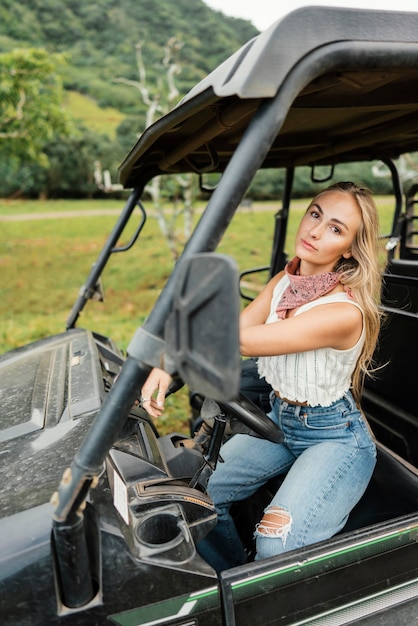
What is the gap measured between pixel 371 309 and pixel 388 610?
0.86 m

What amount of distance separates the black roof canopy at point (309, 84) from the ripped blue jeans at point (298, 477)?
942 millimetres

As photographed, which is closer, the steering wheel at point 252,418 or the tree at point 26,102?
the steering wheel at point 252,418

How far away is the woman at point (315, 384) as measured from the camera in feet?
5.12

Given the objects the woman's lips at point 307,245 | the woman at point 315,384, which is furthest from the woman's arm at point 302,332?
the woman's lips at point 307,245

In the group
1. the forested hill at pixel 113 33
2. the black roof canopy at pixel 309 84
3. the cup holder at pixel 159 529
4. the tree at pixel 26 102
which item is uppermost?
the forested hill at pixel 113 33

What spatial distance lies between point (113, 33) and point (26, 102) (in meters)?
46.6

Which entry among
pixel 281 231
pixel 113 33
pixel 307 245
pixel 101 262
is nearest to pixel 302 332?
pixel 307 245

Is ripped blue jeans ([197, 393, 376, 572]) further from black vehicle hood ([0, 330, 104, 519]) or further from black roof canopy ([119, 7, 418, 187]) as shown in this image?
black roof canopy ([119, 7, 418, 187])

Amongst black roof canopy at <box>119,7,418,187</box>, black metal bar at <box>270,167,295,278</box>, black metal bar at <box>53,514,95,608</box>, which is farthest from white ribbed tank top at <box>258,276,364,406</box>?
black metal bar at <box>270,167,295,278</box>

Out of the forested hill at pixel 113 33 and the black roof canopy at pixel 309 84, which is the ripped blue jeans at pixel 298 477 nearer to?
the black roof canopy at pixel 309 84

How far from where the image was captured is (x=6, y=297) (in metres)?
10.1

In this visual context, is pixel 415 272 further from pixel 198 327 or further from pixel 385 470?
pixel 198 327

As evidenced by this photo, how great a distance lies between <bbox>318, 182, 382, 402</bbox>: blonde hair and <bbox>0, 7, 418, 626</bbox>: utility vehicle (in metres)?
0.27

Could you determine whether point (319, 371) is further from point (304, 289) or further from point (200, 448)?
point (200, 448)
